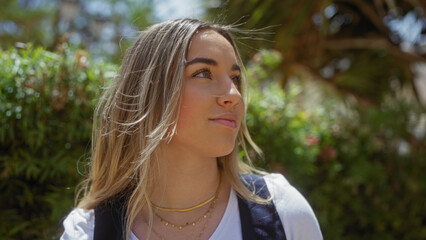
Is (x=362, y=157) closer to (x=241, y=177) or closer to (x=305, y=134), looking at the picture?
(x=305, y=134)

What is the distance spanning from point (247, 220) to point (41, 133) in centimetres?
121

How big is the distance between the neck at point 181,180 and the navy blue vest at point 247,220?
0.49 ft

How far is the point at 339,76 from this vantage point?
→ 18.4 feet

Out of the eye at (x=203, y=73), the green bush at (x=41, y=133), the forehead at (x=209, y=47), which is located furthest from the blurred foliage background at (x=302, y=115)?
the eye at (x=203, y=73)

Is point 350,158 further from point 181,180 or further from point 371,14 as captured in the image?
point 371,14

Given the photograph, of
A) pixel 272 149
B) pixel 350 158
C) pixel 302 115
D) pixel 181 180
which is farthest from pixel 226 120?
pixel 350 158

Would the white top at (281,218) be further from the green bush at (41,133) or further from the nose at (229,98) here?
the green bush at (41,133)

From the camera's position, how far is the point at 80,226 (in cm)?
167

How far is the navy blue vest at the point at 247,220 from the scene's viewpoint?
5.21ft

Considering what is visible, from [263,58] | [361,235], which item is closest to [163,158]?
[263,58]

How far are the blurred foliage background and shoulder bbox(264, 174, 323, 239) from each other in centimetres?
77

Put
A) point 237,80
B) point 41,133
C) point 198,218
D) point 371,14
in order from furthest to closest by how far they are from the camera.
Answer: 1. point 371,14
2. point 41,133
3. point 237,80
4. point 198,218

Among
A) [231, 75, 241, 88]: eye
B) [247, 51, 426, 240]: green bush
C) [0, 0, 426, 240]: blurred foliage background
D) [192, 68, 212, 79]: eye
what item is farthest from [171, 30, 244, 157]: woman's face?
[247, 51, 426, 240]: green bush

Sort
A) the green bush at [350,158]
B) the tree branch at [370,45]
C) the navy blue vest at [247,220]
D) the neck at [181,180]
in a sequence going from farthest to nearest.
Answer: the tree branch at [370,45] < the green bush at [350,158] < the neck at [181,180] < the navy blue vest at [247,220]
